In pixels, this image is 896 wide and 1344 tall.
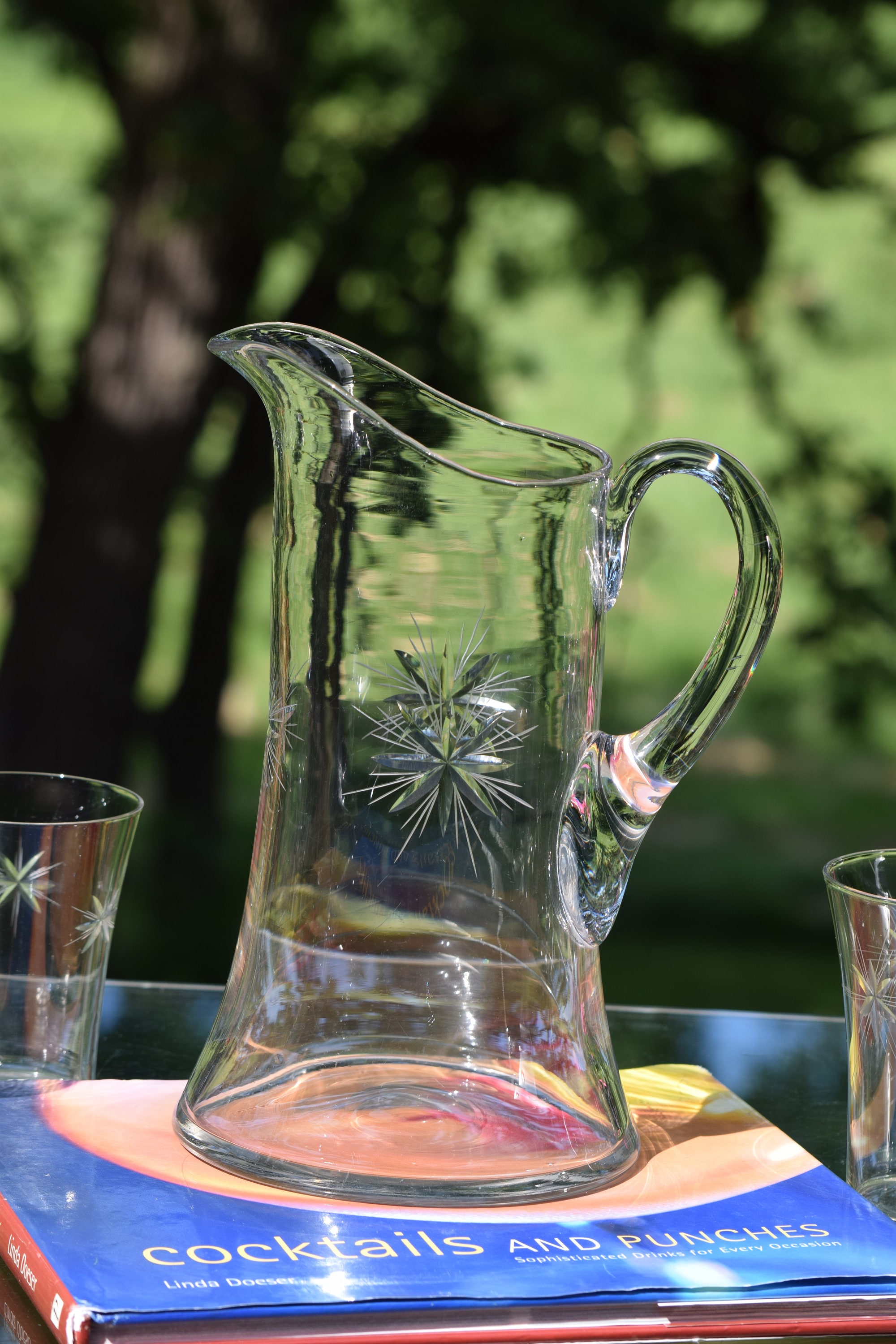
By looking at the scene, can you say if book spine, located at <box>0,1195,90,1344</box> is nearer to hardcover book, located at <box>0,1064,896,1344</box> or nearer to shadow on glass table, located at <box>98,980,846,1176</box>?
hardcover book, located at <box>0,1064,896,1344</box>

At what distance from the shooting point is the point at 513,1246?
391 millimetres

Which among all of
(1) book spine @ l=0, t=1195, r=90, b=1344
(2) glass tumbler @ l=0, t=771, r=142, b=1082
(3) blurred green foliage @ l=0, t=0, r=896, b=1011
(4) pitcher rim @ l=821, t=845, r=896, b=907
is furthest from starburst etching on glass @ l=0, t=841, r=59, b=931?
(3) blurred green foliage @ l=0, t=0, r=896, b=1011

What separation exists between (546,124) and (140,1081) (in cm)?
119

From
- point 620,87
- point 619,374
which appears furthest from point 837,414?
point 620,87

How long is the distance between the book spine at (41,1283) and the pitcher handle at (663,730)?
0.18 metres

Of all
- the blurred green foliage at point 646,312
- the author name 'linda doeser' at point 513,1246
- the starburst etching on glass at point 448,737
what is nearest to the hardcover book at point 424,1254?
the author name 'linda doeser' at point 513,1246

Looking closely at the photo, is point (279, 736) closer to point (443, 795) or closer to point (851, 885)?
point (443, 795)

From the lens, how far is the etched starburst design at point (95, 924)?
1.73ft

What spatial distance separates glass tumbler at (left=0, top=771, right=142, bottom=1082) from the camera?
523 mm

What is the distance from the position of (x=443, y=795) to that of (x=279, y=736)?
6cm

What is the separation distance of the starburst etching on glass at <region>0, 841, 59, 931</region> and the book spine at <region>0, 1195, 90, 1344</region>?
129mm

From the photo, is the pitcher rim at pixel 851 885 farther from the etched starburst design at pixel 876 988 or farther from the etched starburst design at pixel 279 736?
the etched starburst design at pixel 279 736

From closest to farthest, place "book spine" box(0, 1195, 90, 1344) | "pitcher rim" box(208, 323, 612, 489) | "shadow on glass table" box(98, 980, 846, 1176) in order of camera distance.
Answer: "book spine" box(0, 1195, 90, 1344) → "pitcher rim" box(208, 323, 612, 489) → "shadow on glass table" box(98, 980, 846, 1176)

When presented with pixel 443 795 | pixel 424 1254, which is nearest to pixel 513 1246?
pixel 424 1254
